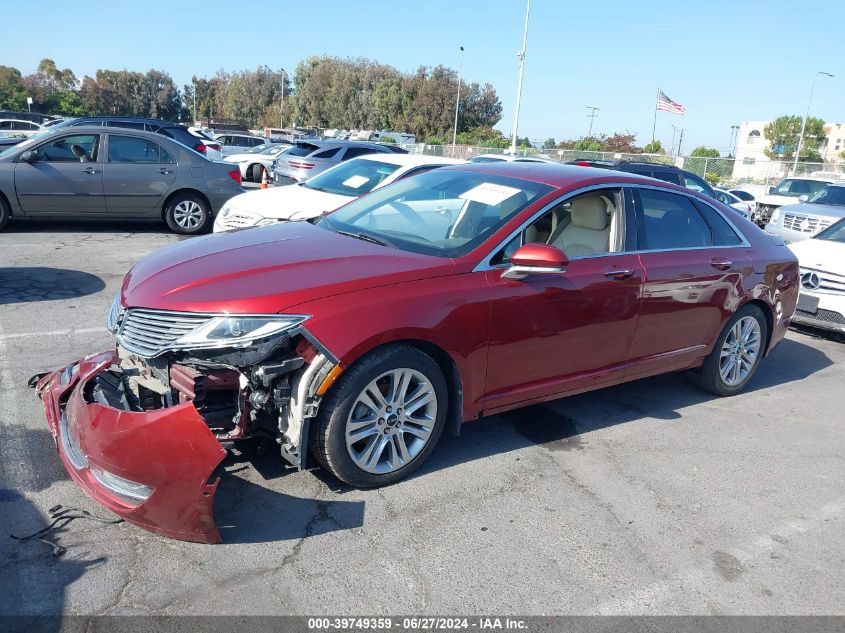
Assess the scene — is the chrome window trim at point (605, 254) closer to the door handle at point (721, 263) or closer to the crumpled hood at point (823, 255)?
the door handle at point (721, 263)

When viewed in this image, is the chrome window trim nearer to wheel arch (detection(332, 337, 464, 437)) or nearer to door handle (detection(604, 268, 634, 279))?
door handle (detection(604, 268, 634, 279))

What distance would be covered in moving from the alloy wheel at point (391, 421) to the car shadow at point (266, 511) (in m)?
0.28

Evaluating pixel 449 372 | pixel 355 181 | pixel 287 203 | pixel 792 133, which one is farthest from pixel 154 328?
pixel 792 133

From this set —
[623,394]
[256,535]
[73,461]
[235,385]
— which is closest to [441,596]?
[256,535]

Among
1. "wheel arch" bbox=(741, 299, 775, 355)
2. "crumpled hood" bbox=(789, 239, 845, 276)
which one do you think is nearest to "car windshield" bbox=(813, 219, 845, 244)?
"crumpled hood" bbox=(789, 239, 845, 276)

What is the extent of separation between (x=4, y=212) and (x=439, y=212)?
809cm

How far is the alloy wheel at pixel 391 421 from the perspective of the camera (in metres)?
3.58

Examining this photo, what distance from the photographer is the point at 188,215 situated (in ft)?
36.2

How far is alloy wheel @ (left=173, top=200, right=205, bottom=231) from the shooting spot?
10.9 m

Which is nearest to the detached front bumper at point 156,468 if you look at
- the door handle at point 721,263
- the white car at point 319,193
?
the door handle at point 721,263

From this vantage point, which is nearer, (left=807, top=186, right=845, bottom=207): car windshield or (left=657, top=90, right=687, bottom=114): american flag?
(left=807, top=186, right=845, bottom=207): car windshield

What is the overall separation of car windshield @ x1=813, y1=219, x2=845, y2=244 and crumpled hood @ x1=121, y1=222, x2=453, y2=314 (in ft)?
22.6

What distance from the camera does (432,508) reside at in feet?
12.0

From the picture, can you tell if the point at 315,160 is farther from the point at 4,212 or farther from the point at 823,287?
the point at 823,287
